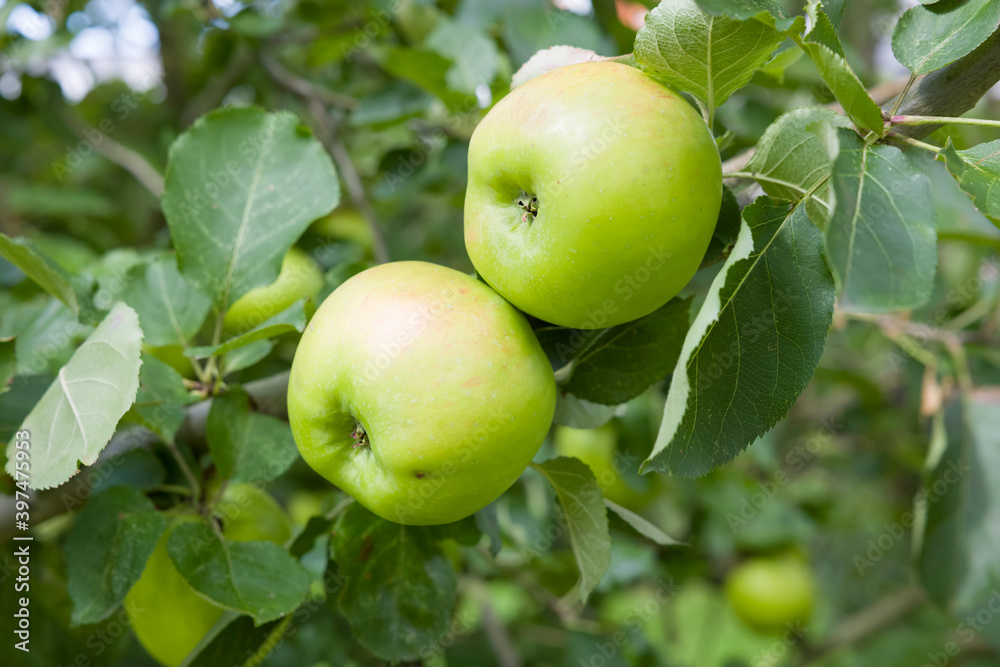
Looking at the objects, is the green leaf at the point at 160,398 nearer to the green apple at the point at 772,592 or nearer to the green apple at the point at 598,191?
the green apple at the point at 598,191

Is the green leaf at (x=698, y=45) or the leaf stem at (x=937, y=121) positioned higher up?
the green leaf at (x=698, y=45)

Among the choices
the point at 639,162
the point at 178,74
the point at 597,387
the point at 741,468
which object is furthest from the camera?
the point at 741,468

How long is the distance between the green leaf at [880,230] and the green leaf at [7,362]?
75 cm

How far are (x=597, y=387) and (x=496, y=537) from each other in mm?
184

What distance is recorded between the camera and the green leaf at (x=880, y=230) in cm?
38

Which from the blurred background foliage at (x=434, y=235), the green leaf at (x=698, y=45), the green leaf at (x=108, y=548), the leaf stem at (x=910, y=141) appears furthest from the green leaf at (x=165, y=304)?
the leaf stem at (x=910, y=141)

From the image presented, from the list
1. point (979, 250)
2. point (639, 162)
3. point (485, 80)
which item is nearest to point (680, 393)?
point (639, 162)

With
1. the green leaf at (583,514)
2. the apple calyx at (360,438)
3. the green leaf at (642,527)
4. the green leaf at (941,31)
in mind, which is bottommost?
the green leaf at (642,527)

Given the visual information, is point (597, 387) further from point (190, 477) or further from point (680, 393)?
point (190, 477)

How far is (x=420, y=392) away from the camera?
1.53 feet

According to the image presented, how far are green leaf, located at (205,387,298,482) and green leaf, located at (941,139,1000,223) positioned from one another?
1.90 feet

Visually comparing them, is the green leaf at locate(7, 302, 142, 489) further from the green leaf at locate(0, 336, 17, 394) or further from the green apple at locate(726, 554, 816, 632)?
the green apple at locate(726, 554, 816, 632)

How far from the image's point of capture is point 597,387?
0.60m

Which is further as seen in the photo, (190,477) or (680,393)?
(190,477)
